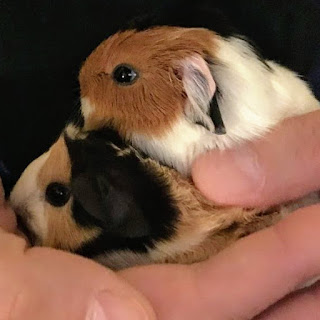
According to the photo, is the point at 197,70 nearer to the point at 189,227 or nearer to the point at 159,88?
the point at 159,88

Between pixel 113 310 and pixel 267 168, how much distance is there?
0.32 meters

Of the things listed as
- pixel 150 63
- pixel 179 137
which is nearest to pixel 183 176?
pixel 179 137

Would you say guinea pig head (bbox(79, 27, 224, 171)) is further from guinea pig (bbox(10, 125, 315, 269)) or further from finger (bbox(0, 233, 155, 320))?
finger (bbox(0, 233, 155, 320))

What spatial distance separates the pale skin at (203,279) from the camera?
0.78m

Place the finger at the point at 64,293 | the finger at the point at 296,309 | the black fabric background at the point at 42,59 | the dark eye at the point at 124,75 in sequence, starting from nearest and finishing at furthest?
the finger at the point at 64,293
the finger at the point at 296,309
the dark eye at the point at 124,75
the black fabric background at the point at 42,59

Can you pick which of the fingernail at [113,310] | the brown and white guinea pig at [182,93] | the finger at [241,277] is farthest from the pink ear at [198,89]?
the fingernail at [113,310]

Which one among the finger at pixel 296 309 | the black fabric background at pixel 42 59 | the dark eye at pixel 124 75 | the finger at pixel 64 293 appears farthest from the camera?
the black fabric background at pixel 42 59

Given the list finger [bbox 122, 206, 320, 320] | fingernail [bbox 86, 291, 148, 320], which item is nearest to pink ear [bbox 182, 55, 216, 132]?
finger [bbox 122, 206, 320, 320]

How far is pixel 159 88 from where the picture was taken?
1.03m

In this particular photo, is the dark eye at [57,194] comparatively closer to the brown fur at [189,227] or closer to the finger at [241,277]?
the brown fur at [189,227]

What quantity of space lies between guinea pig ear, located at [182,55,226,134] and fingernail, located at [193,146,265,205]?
0.05 m

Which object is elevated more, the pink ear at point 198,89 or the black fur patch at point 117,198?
the pink ear at point 198,89

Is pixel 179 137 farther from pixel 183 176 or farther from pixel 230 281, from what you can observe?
pixel 230 281

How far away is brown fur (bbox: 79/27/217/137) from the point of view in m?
1.03
